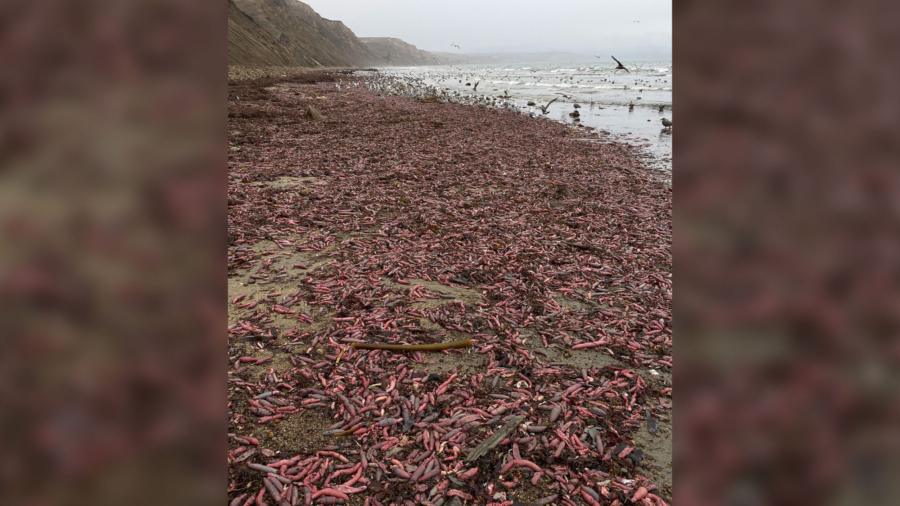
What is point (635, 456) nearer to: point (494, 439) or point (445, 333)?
point (494, 439)

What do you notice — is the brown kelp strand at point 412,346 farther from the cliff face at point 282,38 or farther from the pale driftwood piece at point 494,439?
the cliff face at point 282,38

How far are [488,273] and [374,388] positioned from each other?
277 cm

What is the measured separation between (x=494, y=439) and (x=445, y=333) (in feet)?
5.07

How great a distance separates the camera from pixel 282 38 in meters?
91.2

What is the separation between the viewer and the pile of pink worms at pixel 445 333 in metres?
2.98

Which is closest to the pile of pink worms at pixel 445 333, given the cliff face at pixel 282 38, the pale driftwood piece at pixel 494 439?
the pale driftwood piece at pixel 494 439

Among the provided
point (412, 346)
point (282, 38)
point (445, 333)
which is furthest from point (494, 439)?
point (282, 38)

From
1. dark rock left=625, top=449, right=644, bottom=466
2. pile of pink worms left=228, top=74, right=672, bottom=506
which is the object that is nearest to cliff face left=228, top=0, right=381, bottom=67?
pile of pink worms left=228, top=74, right=672, bottom=506

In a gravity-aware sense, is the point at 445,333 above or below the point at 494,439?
above
